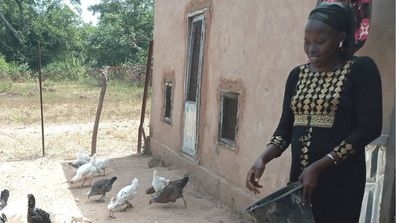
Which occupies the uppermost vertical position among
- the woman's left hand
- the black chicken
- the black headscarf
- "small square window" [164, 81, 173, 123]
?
the black headscarf

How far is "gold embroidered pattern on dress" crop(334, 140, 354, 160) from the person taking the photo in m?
2.03

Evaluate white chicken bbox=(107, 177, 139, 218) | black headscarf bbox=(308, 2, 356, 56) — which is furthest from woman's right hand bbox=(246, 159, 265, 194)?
white chicken bbox=(107, 177, 139, 218)

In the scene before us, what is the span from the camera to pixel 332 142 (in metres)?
2.14

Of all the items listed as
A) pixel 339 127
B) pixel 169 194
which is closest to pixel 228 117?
pixel 169 194

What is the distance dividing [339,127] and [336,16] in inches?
19.1

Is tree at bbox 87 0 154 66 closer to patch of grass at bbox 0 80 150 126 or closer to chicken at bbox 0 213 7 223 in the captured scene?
patch of grass at bbox 0 80 150 126

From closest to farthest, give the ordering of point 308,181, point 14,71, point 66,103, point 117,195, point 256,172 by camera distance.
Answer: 1. point 308,181
2. point 256,172
3. point 117,195
4. point 66,103
5. point 14,71

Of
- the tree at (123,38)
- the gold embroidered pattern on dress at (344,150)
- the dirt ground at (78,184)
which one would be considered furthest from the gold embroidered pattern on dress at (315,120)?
the tree at (123,38)

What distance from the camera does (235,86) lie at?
6.33m

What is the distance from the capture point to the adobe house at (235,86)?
3344mm

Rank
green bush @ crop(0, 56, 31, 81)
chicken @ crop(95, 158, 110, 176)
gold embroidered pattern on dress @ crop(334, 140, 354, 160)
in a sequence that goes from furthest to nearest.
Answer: green bush @ crop(0, 56, 31, 81), chicken @ crop(95, 158, 110, 176), gold embroidered pattern on dress @ crop(334, 140, 354, 160)

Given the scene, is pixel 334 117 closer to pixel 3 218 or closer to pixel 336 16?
pixel 336 16

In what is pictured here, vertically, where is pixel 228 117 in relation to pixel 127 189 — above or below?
above

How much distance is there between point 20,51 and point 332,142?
32807mm
